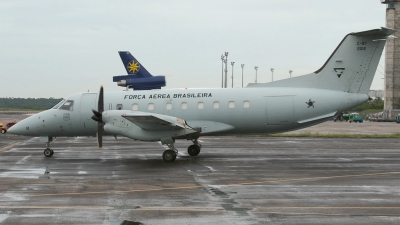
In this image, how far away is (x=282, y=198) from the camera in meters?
12.1

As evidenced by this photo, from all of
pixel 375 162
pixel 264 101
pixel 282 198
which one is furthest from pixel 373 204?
pixel 264 101

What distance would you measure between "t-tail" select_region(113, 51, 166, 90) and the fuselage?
868 cm

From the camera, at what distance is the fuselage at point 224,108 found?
21.5 meters

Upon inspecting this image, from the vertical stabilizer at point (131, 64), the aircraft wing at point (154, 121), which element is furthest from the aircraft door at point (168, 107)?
the vertical stabilizer at point (131, 64)

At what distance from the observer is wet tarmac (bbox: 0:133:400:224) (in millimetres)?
10102

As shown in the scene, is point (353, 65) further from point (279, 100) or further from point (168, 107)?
point (168, 107)

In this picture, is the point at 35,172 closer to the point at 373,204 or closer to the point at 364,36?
the point at 373,204

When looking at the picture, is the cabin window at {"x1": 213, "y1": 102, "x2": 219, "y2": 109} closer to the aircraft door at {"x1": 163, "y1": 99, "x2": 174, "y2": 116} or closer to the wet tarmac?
the aircraft door at {"x1": 163, "y1": 99, "x2": 174, "y2": 116}

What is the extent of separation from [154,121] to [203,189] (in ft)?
21.5

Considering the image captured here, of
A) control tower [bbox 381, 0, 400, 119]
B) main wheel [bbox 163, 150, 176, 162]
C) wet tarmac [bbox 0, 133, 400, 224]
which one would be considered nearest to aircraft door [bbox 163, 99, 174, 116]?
wet tarmac [bbox 0, 133, 400, 224]

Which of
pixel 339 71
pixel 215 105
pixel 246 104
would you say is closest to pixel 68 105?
pixel 215 105

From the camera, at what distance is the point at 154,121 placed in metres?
19.5

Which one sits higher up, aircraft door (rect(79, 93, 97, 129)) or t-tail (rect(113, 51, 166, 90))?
t-tail (rect(113, 51, 166, 90))

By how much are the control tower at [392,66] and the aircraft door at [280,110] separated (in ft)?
238
